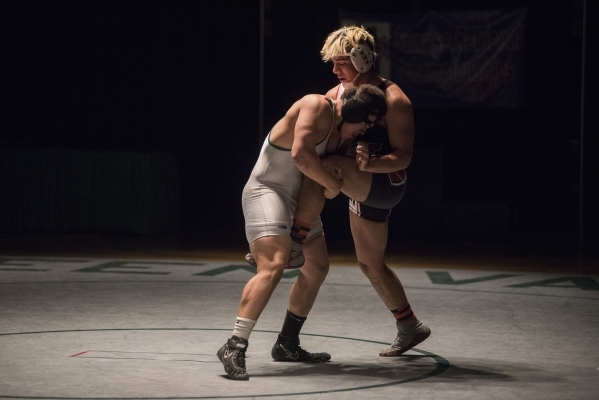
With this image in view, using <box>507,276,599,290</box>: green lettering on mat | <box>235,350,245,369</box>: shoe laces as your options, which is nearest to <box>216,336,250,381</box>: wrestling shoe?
<box>235,350,245,369</box>: shoe laces

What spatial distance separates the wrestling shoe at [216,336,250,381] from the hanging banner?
26.7 feet

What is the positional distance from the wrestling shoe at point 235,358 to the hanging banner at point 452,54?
8124 mm

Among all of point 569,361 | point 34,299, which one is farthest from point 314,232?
point 34,299

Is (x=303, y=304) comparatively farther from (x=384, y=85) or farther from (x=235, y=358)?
(x=384, y=85)

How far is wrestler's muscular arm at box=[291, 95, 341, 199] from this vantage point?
556 centimetres

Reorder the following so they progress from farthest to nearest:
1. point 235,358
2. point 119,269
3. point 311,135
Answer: point 119,269, point 311,135, point 235,358

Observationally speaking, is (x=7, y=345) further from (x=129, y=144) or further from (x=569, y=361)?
(x=129, y=144)

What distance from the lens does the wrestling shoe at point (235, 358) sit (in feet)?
17.7

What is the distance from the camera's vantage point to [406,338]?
6.27m

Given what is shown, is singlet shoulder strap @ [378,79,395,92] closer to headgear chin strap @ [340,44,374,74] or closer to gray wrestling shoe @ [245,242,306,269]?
headgear chin strap @ [340,44,374,74]

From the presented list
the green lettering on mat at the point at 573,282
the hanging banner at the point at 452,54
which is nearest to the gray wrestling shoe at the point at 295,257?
the green lettering on mat at the point at 573,282

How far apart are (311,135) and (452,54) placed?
8.08 metres

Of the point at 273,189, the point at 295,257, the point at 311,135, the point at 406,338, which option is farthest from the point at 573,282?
the point at 311,135

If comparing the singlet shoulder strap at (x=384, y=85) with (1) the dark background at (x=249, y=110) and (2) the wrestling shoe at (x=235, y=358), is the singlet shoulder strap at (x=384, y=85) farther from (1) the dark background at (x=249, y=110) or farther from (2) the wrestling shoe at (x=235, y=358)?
(1) the dark background at (x=249, y=110)
